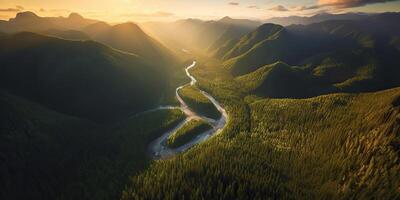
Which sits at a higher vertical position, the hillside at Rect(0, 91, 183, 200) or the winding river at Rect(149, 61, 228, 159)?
the hillside at Rect(0, 91, 183, 200)

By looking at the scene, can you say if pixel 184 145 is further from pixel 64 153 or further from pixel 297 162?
pixel 64 153

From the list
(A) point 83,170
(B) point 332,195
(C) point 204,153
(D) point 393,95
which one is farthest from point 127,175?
(D) point 393,95

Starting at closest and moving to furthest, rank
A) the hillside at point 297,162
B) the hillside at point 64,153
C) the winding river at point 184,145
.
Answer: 1. the hillside at point 297,162
2. the hillside at point 64,153
3. the winding river at point 184,145

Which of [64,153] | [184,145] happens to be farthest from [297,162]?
[64,153]

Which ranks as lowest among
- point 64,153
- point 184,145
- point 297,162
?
point 184,145

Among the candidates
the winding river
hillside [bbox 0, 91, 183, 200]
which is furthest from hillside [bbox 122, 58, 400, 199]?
hillside [bbox 0, 91, 183, 200]

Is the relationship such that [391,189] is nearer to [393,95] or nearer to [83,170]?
[393,95]

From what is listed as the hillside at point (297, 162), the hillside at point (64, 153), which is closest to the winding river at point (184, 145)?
the hillside at point (64, 153)

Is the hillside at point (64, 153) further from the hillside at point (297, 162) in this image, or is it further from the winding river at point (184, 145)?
the hillside at point (297, 162)

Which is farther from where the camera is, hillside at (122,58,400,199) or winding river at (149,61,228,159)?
winding river at (149,61,228,159)

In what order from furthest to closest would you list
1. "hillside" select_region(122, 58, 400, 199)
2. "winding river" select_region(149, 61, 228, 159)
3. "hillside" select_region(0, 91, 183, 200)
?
1. "winding river" select_region(149, 61, 228, 159)
2. "hillside" select_region(0, 91, 183, 200)
3. "hillside" select_region(122, 58, 400, 199)

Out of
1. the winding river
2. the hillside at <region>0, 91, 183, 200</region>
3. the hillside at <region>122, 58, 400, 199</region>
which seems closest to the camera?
the hillside at <region>122, 58, 400, 199</region>

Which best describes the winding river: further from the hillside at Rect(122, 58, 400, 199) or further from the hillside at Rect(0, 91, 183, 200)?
the hillside at Rect(122, 58, 400, 199)
